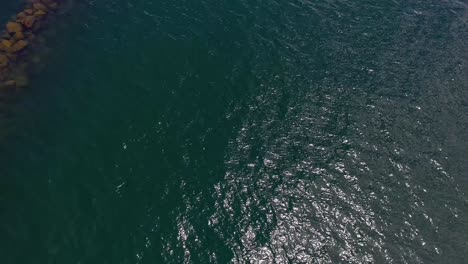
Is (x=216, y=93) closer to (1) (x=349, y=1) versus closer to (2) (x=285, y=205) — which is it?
(2) (x=285, y=205)

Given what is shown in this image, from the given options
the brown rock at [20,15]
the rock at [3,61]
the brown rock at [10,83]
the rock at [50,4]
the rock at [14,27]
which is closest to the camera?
the brown rock at [10,83]

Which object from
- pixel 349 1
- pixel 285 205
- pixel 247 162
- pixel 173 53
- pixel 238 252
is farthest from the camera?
pixel 349 1

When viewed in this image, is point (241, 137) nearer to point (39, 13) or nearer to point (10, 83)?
point (10, 83)

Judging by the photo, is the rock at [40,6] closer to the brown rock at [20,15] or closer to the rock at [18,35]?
the brown rock at [20,15]

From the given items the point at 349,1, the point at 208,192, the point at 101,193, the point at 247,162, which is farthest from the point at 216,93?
the point at 349,1

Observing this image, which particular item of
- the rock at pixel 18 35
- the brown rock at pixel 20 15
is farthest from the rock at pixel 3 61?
the brown rock at pixel 20 15

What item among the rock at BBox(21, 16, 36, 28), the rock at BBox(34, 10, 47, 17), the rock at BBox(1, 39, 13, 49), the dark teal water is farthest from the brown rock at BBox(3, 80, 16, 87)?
the rock at BBox(34, 10, 47, 17)

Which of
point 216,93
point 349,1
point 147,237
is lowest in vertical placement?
point 147,237

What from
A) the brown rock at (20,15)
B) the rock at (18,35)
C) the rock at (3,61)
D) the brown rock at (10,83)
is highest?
the brown rock at (20,15)
